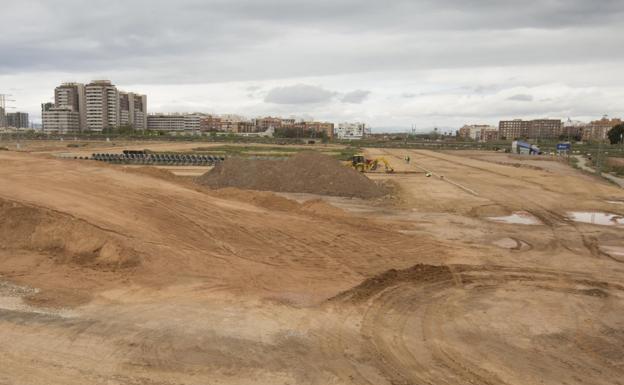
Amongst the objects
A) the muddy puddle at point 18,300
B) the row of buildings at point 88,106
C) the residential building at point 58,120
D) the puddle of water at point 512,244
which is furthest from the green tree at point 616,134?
the residential building at point 58,120

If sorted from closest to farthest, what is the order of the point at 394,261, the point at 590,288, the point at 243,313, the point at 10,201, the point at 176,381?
1. the point at 176,381
2. the point at 243,313
3. the point at 590,288
4. the point at 394,261
5. the point at 10,201

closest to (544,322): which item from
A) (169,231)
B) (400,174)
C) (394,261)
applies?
(394,261)

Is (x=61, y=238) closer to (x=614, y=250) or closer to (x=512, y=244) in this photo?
(x=512, y=244)

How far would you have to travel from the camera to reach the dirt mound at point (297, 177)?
27953mm

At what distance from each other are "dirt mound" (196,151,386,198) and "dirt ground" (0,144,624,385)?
7603 mm

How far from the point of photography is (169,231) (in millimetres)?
14312

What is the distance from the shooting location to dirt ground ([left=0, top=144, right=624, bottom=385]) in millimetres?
7484

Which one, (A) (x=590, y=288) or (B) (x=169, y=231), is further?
(B) (x=169, y=231)

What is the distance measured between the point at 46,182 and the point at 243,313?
12042 millimetres

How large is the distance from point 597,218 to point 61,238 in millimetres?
21954

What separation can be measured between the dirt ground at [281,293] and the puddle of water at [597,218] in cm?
136

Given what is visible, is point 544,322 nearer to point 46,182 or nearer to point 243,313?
point 243,313

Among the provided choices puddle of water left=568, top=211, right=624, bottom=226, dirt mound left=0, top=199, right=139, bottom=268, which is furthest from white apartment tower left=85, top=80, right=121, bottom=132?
puddle of water left=568, top=211, right=624, bottom=226

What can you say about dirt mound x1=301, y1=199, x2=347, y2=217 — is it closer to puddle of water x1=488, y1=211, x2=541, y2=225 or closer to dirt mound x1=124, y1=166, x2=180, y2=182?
puddle of water x1=488, y1=211, x2=541, y2=225
